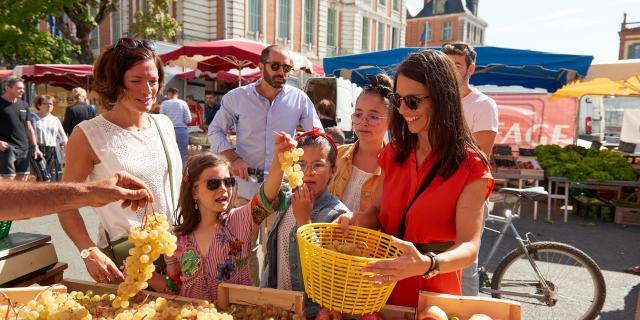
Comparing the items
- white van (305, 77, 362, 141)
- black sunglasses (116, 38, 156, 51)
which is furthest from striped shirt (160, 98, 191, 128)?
black sunglasses (116, 38, 156, 51)

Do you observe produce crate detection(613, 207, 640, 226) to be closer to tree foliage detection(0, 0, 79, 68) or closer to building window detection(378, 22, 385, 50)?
tree foliage detection(0, 0, 79, 68)

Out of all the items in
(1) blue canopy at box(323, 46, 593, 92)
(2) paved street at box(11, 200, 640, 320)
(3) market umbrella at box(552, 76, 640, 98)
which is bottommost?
(2) paved street at box(11, 200, 640, 320)

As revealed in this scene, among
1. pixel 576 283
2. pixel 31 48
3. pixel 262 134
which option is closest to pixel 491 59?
pixel 576 283

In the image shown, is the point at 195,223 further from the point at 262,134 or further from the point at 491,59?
the point at 491,59

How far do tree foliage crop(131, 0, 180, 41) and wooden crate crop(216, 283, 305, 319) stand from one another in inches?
691

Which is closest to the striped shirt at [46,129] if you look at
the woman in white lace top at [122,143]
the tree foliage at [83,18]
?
the tree foliage at [83,18]

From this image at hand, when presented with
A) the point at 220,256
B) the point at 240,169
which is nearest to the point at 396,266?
the point at 220,256

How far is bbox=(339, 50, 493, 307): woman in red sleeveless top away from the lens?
5.54ft

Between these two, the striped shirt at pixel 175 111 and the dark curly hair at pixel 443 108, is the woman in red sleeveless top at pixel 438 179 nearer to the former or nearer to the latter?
the dark curly hair at pixel 443 108

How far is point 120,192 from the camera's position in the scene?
1.57 meters

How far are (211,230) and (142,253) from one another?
692 millimetres

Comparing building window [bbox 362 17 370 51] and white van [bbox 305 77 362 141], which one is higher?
building window [bbox 362 17 370 51]

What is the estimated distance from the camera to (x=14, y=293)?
72.0 inches

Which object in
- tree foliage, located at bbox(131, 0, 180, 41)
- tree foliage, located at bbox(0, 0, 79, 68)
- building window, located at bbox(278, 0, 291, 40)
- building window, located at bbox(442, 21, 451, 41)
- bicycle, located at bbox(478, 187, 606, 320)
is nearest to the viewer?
bicycle, located at bbox(478, 187, 606, 320)
